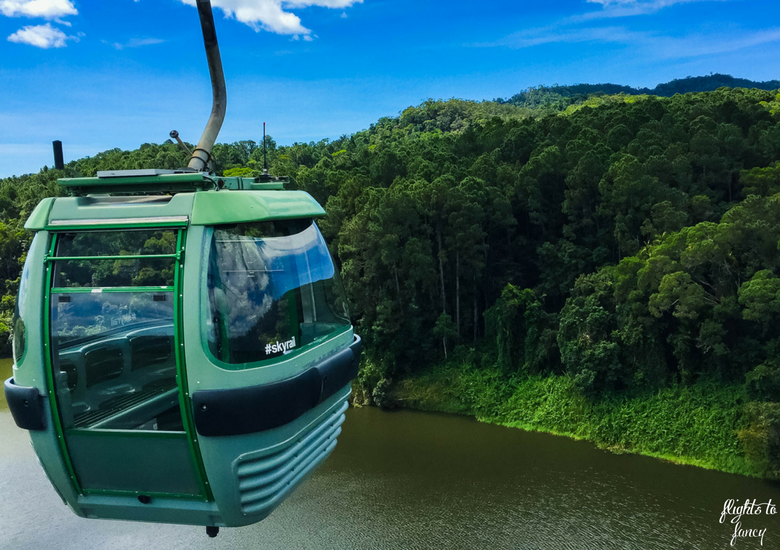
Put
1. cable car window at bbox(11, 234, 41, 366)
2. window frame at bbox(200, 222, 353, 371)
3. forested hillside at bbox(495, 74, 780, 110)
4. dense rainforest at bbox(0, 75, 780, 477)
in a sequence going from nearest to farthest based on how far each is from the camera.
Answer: window frame at bbox(200, 222, 353, 371) → cable car window at bbox(11, 234, 41, 366) → dense rainforest at bbox(0, 75, 780, 477) → forested hillside at bbox(495, 74, 780, 110)

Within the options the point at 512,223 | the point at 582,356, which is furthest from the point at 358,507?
the point at 512,223

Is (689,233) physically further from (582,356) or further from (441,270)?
(441,270)

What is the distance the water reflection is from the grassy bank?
1.61 ft

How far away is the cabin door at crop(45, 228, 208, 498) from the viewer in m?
2.39

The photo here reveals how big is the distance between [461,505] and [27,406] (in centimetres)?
1102

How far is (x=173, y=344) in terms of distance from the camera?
238 centimetres

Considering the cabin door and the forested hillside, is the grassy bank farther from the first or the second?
the forested hillside

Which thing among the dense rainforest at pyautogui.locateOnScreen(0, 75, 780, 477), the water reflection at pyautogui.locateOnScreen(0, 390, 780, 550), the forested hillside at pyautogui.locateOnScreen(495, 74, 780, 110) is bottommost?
the water reflection at pyautogui.locateOnScreen(0, 390, 780, 550)

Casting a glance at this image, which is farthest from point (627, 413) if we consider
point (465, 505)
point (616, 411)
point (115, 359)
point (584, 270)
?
point (115, 359)

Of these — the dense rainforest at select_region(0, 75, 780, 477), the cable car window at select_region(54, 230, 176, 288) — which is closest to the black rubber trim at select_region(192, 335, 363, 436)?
the cable car window at select_region(54, 230, 176, 288)

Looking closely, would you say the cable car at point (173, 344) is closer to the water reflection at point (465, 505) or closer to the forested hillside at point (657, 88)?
the water reflection at point (465, 505)

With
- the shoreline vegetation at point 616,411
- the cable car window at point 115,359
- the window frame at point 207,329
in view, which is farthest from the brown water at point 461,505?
the window frame at point 207,329

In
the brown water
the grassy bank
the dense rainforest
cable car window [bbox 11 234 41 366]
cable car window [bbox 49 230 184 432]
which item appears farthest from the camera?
the dense rainforest

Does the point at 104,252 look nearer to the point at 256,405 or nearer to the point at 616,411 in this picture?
the point at 256,405
